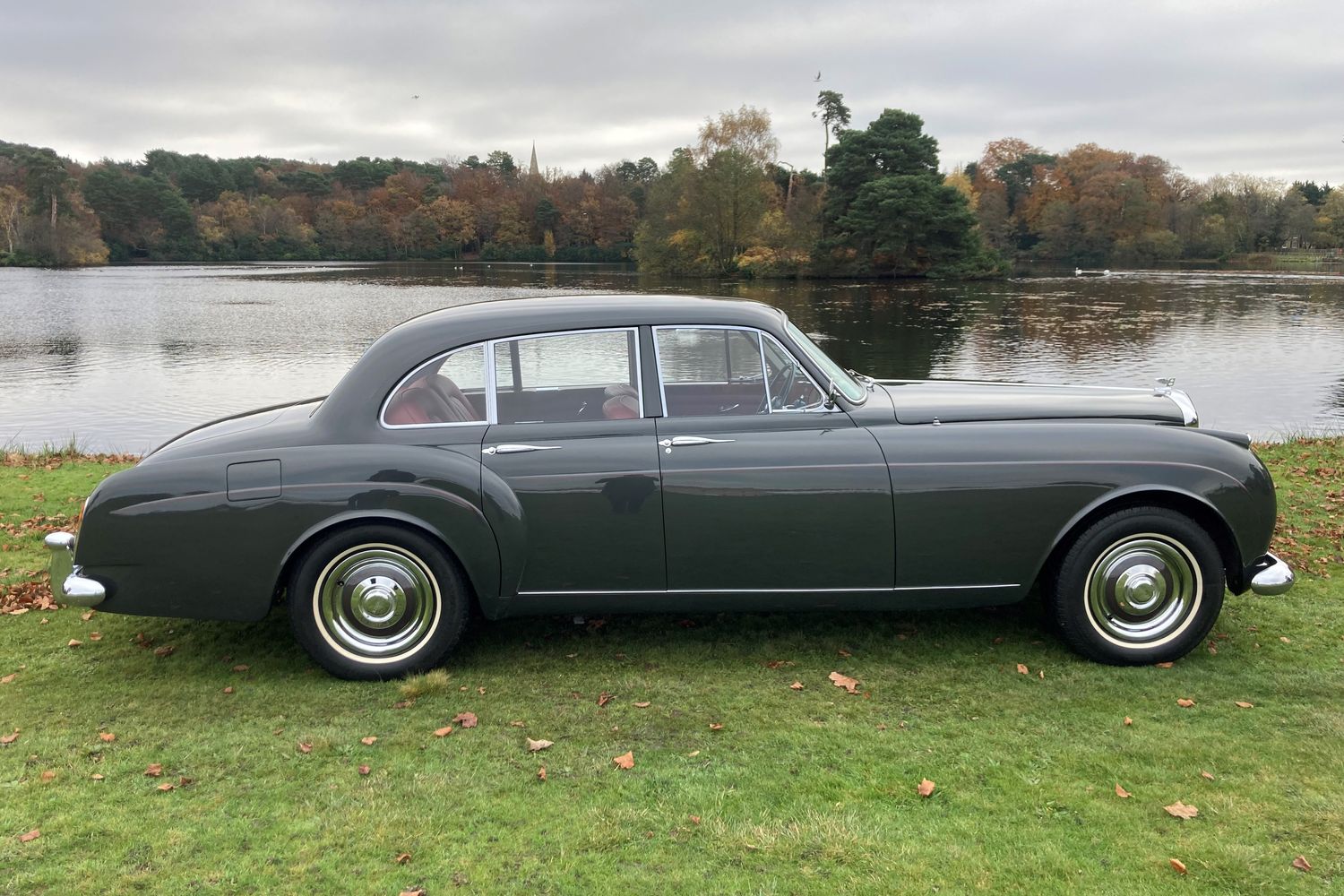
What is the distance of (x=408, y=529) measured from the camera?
180 inches

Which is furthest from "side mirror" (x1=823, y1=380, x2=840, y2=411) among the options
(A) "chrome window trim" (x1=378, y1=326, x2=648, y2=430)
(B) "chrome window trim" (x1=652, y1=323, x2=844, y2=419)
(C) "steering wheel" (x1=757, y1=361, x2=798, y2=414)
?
(A) "chrome window trim" (x1=378, y1=326, x2=648, y2=430)

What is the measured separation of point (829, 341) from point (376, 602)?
25.1 meters

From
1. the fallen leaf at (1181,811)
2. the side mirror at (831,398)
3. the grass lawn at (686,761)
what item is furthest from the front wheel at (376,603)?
the fallen leaf at (1181,811)

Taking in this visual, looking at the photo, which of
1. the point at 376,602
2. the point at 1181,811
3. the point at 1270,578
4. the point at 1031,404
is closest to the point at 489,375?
the point at 376,602

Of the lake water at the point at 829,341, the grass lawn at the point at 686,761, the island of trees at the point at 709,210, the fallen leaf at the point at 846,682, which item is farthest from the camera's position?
the island of trees at the point at 709,210

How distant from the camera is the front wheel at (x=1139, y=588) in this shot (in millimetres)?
4609

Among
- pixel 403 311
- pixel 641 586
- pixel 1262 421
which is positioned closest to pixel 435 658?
pixel 641 586

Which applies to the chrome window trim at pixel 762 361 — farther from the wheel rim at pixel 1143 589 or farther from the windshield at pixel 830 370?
the wheel rim at pixel 1143 589

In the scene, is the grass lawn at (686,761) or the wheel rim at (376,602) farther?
the wheel rim at (376,602)

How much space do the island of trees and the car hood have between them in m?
63.4

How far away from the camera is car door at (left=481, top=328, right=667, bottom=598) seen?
455 cm

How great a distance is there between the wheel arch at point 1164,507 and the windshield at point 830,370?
123 centimetres

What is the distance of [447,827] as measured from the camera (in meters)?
3.37

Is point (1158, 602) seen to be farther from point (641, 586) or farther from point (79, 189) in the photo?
point (79, 189)
